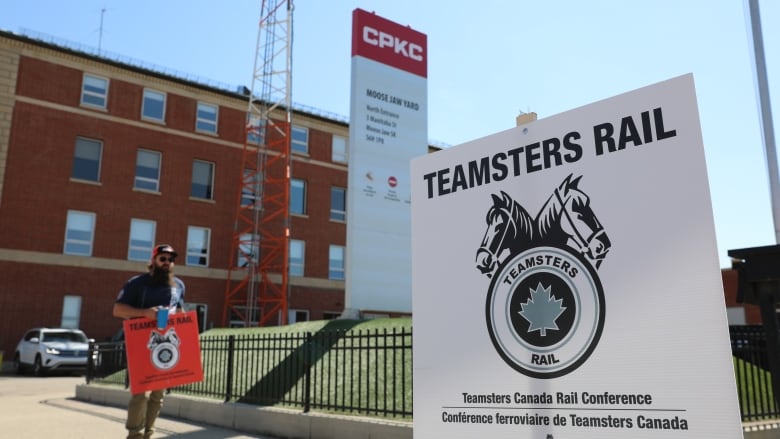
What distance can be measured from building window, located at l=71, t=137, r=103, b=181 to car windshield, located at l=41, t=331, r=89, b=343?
8.95 meters

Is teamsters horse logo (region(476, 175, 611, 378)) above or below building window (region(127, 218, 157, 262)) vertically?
below

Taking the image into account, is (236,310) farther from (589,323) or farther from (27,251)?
(589,323)

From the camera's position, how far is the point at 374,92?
18109mm

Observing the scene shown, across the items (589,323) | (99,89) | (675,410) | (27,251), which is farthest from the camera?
(99,89)

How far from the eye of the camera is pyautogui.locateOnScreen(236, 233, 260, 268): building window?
32.9m

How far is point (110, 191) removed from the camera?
2950 cm

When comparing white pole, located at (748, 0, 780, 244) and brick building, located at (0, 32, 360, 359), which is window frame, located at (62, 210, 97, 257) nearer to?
brick building, located at (0, 32, 360, 359)

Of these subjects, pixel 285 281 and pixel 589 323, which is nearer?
pixel 589 323

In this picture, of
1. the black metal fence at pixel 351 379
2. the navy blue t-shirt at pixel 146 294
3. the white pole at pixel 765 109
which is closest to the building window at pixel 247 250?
the black metal fence at pixel 351 379

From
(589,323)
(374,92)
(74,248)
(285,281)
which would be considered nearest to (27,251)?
(74,248)

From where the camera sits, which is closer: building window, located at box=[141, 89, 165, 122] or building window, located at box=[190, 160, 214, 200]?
building window, located at box=[141, 89, 165, 122]

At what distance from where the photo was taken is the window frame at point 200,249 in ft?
104

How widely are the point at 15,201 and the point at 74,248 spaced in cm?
315

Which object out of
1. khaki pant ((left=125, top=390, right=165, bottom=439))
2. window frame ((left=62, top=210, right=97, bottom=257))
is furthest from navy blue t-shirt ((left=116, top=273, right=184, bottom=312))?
window frame ((left=62, top=210, right=97, bottom=257))
